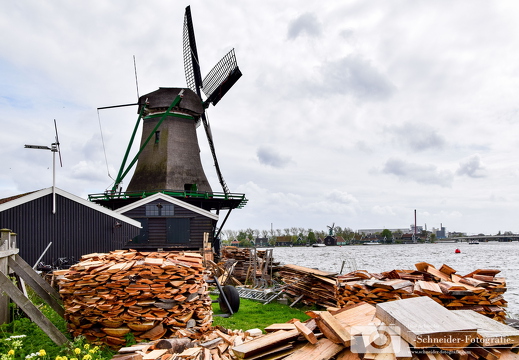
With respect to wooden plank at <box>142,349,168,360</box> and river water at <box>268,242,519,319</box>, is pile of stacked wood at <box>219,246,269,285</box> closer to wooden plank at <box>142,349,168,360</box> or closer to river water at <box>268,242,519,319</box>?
river water at <box>268,242,519,319</box>

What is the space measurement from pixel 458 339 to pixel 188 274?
6.29 m

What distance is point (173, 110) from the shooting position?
33.0 meters

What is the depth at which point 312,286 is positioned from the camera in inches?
709

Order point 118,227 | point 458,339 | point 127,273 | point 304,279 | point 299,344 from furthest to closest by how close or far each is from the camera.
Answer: point 118,227 → point 304,279 → point 127,273 → point 299,344 → point 458,339

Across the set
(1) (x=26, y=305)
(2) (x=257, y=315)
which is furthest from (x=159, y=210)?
(1) (x=26, y=305)

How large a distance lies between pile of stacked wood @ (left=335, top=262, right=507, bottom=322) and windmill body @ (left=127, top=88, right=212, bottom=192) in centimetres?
2174

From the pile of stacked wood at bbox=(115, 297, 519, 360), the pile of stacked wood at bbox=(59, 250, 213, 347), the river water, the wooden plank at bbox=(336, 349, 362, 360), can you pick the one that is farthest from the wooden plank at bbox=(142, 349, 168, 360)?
the river water

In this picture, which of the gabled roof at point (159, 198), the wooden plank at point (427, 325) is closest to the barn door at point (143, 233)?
the gabled roof at point (159, 198)

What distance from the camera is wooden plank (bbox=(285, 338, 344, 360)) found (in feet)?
16.7

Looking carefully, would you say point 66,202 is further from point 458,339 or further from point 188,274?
point 458,339

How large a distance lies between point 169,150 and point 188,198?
4155mm

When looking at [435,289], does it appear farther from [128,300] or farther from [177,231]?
Answer: [177,231]

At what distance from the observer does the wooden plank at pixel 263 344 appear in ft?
17.9

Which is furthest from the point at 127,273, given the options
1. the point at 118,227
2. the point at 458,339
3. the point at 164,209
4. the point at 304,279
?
the point at 164,209
